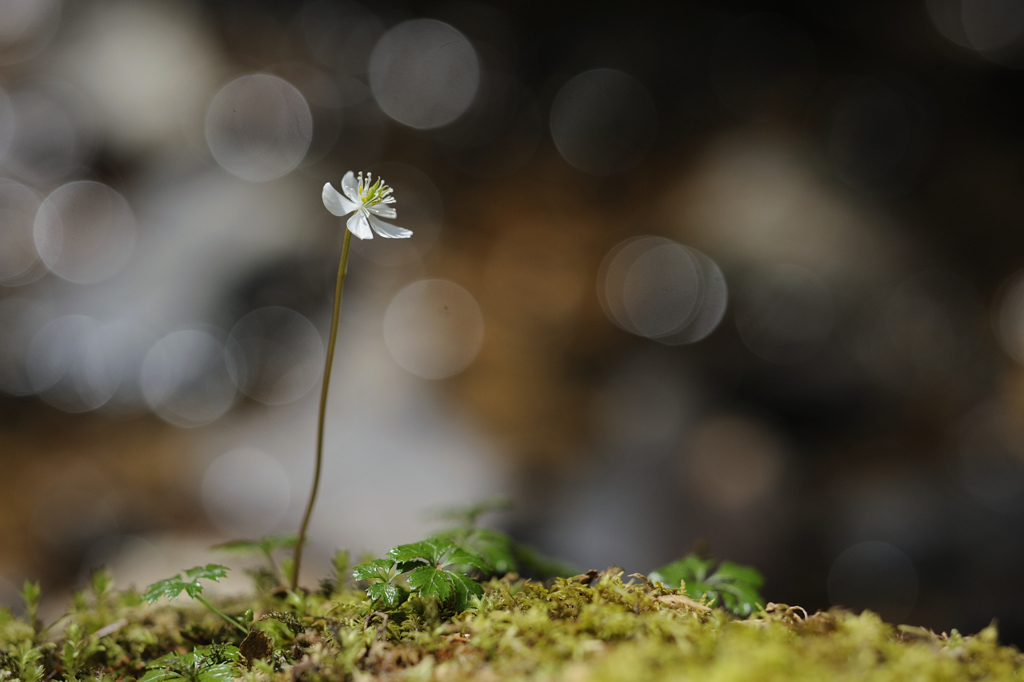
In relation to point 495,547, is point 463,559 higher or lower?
higher

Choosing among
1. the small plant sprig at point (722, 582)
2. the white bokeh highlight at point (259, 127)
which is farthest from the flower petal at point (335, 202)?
the white bokeh highlight at point (259, 127)

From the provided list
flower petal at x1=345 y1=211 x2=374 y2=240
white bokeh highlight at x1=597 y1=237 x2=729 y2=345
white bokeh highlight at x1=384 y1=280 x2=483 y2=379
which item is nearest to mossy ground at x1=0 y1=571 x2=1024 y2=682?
flower petal at x1=345 y1=211 x2=374 y2=240

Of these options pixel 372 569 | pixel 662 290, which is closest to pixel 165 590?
pixel 372 569

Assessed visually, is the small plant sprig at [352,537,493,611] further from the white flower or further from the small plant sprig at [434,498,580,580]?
the white flower

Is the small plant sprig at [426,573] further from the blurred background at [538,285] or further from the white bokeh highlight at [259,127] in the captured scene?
the white bokeh highlight at [259,127]

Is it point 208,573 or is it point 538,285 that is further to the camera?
point 538,285

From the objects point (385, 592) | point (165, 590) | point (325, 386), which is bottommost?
point (165, 590)

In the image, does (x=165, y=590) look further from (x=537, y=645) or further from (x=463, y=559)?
(x=537, y=645)


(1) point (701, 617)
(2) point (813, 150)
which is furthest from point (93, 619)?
(2) point (813, 150)
